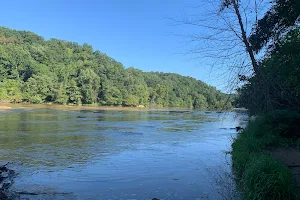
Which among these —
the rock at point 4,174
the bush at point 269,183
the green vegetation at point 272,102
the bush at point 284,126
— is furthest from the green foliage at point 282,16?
the rock at point 4,174

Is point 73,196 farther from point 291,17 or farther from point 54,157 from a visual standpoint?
point 291,17

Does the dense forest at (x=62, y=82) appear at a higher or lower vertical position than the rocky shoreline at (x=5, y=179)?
higher

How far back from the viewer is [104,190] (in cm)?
882

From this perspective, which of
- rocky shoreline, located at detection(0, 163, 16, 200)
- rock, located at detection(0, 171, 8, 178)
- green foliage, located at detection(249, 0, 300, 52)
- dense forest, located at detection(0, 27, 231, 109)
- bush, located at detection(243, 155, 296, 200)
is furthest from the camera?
dense forest, located at detection(0, 27, 231, 109)

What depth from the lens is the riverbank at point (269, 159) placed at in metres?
5.72

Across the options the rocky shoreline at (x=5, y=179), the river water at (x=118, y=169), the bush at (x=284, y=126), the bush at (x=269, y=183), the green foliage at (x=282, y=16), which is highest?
the green foliage at (x=282, y=16)

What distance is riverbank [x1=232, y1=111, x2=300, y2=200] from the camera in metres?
5.72

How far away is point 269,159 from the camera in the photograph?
6.97m

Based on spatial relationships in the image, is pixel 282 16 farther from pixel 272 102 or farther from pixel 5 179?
pixel 5 179

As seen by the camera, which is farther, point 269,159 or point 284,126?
point 284,126

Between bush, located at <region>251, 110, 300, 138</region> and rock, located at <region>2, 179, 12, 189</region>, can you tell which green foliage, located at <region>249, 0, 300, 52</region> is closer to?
bush, located at <region>251, 110, 300, 138</region>

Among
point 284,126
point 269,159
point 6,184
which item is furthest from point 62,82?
point 269,159

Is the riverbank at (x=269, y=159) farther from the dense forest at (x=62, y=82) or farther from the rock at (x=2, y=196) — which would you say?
the dense forest at (x=62, y=82)

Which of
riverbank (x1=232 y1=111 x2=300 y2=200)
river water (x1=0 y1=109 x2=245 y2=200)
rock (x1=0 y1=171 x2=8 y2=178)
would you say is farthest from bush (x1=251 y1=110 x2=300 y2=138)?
rock (x1=0 y1=171 x2=8 y2=178)
